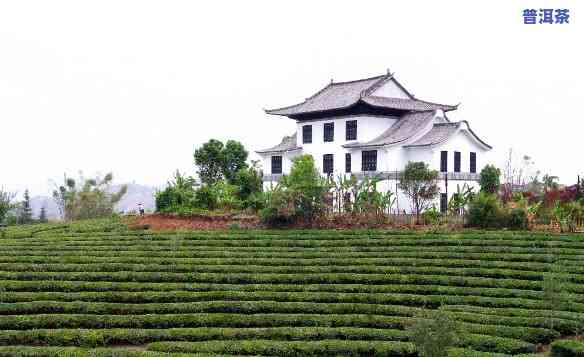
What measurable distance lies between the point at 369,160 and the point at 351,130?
255cm

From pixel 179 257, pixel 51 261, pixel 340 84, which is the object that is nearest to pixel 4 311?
pixel 51 261

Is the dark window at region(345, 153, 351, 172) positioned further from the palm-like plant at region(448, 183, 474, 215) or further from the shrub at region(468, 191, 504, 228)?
the shrub at region(468, 191, 504, 228)

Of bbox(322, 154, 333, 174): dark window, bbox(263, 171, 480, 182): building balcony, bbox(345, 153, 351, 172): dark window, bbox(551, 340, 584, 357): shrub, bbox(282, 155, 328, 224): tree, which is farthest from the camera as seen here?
bbox(322, 154, 333, 174): dark window

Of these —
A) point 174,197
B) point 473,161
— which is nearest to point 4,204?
point 174,197

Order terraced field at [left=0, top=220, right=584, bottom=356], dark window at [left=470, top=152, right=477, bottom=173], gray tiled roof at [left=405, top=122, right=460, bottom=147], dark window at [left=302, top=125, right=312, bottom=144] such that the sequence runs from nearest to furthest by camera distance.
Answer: terraced field at [left=0, top=220, right=584, bottom=356] < gray tiled roof at [left=405, top=122, right=460, bottom=147] < dark window at [left=470, top=152, right=477, bottom=173] < dark window at [left=302, top=125, right=312, bottom=144]

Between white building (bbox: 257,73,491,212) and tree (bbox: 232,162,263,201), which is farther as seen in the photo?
tree (bbox: 232,162,263,201)

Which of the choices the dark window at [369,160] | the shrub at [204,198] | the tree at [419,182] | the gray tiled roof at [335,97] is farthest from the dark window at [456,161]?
the shrub at [204,198]

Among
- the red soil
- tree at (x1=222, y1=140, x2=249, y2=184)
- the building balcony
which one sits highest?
tree at (x1=222, y1=140, x2=249, y2=184)

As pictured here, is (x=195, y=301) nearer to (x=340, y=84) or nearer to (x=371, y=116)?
(x=371, y=116)

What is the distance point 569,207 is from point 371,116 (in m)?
14.2

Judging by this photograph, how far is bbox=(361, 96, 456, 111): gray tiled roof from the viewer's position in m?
36.2

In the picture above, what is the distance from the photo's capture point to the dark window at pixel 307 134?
129 ft

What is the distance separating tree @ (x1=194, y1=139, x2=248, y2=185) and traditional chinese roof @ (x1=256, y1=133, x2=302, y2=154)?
20.0ft

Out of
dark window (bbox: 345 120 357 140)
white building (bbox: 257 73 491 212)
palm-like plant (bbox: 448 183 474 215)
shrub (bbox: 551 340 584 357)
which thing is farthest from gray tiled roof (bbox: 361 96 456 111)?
shrub (bbox: 551 340 584 357)
